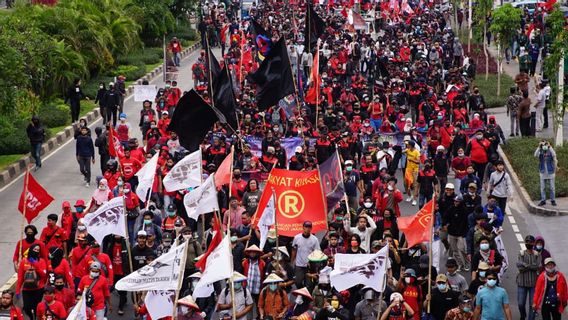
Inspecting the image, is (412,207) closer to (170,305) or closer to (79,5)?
(170,305)

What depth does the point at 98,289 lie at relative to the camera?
17.9m

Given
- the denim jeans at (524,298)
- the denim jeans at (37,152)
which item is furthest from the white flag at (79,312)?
the denim jeans at (37,152)

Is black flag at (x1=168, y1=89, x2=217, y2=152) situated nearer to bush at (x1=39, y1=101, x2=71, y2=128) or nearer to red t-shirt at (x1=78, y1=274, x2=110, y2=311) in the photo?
red t-shirt at (x1=78, y1=274, x2=110, y2=311)

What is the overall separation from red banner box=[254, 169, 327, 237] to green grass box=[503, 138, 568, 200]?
293 inches

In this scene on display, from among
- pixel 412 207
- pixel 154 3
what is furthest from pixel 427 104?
pixel 154 3

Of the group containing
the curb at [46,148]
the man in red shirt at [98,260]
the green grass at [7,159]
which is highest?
the man in red shirt at [98,260]

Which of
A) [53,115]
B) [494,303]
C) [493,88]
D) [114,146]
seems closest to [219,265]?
[494,303]

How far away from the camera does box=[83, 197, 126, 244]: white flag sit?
19.1m

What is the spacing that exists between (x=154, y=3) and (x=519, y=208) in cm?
2686

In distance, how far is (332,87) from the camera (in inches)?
1341

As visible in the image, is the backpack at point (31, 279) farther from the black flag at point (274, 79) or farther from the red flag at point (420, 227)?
the black flag at point (274, 79)

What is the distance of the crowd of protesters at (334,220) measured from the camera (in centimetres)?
1733

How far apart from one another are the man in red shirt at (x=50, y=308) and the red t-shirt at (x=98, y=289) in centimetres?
66

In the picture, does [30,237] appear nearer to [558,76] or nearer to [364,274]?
[364,274]
